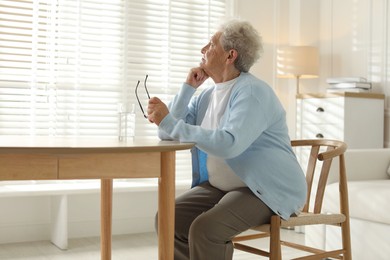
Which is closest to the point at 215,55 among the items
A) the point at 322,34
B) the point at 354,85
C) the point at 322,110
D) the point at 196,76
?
the point at 196,76

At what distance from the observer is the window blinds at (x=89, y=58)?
4.14 m

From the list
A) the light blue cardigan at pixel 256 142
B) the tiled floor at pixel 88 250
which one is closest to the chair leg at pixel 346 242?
the light blue cardigan at pixel 256 142

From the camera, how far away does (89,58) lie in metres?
4.38

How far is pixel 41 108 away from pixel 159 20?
114cm

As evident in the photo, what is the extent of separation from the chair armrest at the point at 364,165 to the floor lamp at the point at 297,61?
1309 millimetres

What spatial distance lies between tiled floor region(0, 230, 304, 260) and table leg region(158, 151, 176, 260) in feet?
5.34

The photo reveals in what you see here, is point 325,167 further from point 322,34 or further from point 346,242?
point 322,34

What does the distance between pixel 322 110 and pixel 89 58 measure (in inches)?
68.6

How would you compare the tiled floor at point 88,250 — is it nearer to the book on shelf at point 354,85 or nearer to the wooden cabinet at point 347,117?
the wooden cabinet at point 347,117

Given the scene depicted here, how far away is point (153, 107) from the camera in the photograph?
2.19 metres

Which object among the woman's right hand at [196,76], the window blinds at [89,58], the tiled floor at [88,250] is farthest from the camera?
the window blinds at [89,58]

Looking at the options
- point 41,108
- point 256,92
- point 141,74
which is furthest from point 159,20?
point 256,92

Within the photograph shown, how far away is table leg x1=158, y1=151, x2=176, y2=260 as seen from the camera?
2068 millimetres

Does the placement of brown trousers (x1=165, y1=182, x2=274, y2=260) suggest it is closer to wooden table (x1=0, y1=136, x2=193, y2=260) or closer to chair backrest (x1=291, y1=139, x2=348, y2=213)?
wooden table (x1=0, y1=136, x2=193, y2=260)
